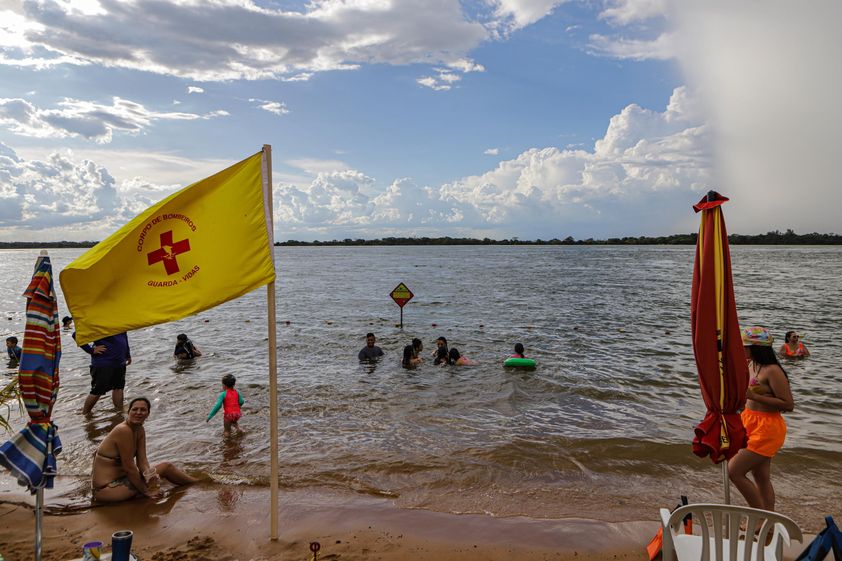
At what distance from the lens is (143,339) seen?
Result: 2211 centimetres

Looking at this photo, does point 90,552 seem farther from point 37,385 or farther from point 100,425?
point 100,425

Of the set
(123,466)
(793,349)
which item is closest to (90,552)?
(123,466)

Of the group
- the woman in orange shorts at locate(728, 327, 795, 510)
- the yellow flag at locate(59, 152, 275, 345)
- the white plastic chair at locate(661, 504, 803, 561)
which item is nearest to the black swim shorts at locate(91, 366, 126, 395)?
the yellow flag at locate(59, 152, 275, 345)

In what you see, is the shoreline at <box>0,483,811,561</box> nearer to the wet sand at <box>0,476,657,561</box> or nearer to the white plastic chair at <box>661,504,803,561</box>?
the wet sand at <box>0,476,657,561</box>

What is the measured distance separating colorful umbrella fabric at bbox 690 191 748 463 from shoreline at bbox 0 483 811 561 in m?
1.90

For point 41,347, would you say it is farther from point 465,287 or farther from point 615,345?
point 465,287

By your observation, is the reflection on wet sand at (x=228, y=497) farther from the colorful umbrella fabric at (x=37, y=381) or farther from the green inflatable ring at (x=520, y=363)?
the green inflatable ring at (x=520, y=363)

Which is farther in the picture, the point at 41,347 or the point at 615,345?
the point at 615,345

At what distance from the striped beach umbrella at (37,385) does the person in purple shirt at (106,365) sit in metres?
7.08

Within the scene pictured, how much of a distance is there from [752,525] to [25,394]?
18.8 feet

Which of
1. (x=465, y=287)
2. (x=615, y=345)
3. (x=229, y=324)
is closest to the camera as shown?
(x=615, y=345)

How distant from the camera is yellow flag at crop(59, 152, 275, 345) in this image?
4.75 m

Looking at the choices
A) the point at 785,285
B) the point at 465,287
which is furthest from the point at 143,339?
the point at 785,285

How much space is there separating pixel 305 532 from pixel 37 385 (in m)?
3.30
